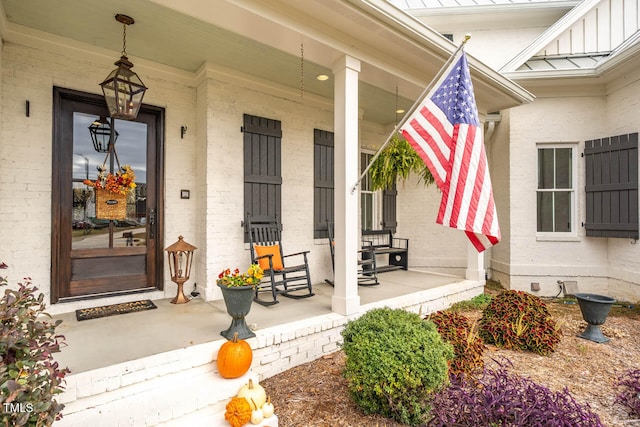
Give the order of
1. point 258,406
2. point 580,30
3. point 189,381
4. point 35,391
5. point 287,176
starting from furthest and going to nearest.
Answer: point 580,30, point 287,176, point 189,381, point 258,406, point 35,391

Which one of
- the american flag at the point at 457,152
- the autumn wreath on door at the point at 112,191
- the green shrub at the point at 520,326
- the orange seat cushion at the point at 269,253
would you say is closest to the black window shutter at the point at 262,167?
the orange seat cushion at the point at 269,253

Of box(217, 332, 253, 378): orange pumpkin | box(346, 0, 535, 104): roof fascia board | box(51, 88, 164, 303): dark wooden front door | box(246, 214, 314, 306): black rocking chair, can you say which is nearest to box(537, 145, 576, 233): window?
box(346, 0, 535, 104): roof fascia board

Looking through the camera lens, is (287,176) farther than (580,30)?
No

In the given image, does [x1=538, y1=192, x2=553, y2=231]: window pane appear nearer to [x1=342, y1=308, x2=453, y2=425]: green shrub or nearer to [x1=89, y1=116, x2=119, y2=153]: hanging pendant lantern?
[x1=342, y1=308, x2=453, y2=425]: green shrub

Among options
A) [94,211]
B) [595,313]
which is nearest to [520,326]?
[595,313]

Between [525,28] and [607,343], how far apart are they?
617 cm

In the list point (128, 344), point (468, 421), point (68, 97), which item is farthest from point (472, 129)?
point (68, 97)

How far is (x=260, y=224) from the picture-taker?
430 centimetres

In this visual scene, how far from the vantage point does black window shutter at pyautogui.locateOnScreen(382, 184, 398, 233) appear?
649 cm

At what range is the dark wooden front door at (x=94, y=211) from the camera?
11.0 ft

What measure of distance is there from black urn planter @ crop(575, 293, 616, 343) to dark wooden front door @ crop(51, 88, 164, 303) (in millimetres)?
4846

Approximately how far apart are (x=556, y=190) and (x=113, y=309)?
260 inches

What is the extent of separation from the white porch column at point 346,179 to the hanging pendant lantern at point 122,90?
1.90m

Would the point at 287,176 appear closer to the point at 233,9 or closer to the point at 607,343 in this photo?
the point at 233,9
